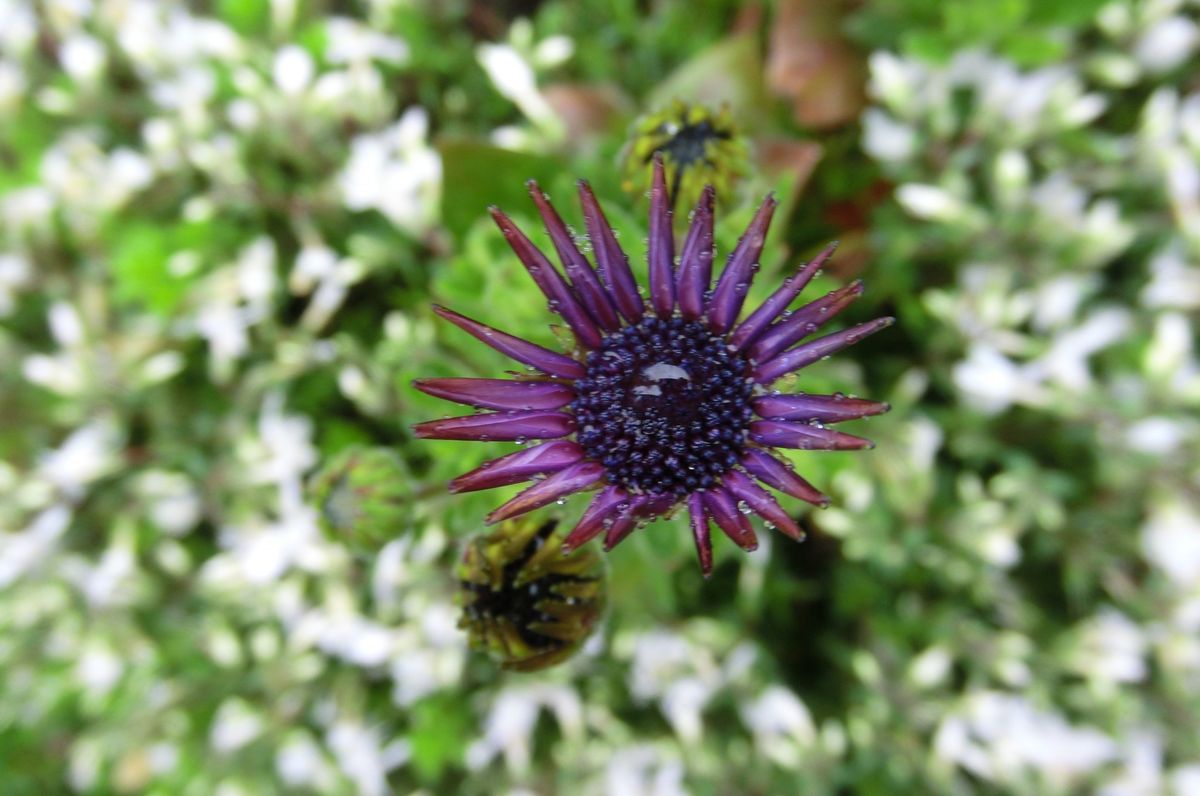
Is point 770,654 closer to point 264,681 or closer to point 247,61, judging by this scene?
point 264,681

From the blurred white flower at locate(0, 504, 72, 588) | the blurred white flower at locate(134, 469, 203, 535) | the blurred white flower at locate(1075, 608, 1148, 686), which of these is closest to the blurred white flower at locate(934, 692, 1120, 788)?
the blurred white flower at locate(1075, 608, 1148, 686)

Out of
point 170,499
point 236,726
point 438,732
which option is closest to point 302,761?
point 236,726

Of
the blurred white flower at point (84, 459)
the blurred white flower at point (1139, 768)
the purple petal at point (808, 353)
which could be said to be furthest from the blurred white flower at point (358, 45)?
the blurred white flower at point (1139, 768)

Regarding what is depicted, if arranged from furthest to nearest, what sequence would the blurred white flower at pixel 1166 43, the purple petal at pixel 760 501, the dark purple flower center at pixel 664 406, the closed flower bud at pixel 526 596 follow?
1. the blurred white flower at pixel 1166 43
2. the closed flower bud at pixel 526 596
3. the dark purple flower center at pixel 664 406
4. the purple petal at pixel 760 501

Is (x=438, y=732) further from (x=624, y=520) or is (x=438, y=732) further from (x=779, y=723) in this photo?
(x=624, y=520)

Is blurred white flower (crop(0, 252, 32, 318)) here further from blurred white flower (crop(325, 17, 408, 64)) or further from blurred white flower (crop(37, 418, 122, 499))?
blurred white flower (crop(325, 17, 408, 64))

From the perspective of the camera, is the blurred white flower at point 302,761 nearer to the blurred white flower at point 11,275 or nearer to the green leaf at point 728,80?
the blurred white flower at point 11,275

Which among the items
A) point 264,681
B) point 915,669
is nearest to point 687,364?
point 915,669
